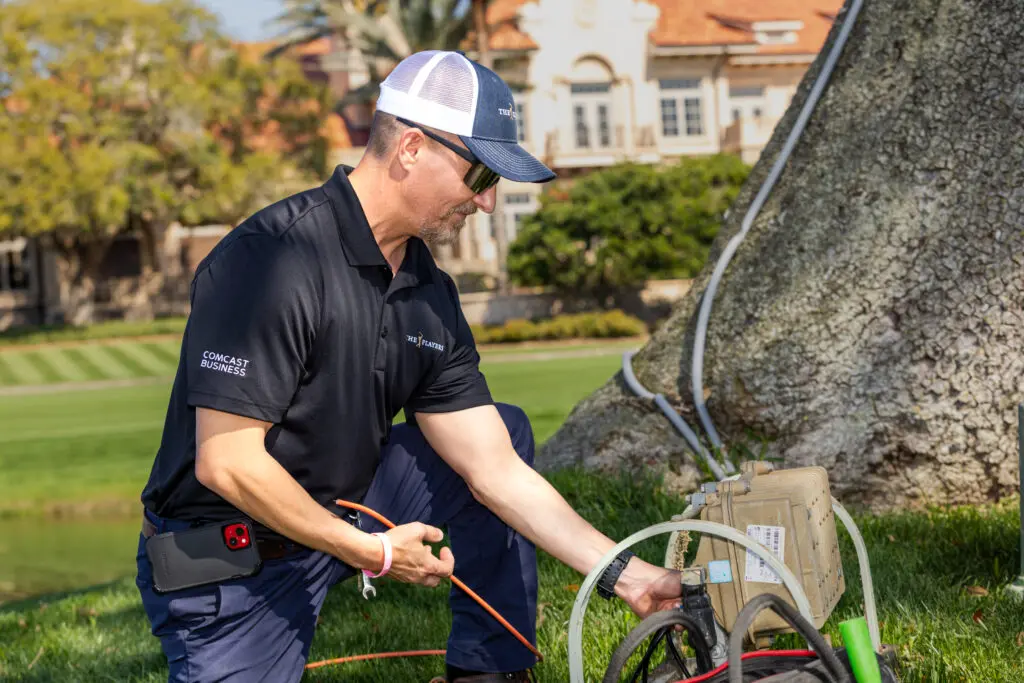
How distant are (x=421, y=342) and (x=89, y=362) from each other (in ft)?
87.2

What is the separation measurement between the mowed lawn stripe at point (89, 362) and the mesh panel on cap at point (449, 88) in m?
23.5

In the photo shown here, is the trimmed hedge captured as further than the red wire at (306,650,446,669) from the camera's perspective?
Yes

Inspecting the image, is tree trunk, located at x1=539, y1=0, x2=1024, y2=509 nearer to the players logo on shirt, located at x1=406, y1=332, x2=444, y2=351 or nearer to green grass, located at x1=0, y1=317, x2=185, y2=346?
the players logo on shirt, located at x1=406, y1=332, x2=444, y2=351

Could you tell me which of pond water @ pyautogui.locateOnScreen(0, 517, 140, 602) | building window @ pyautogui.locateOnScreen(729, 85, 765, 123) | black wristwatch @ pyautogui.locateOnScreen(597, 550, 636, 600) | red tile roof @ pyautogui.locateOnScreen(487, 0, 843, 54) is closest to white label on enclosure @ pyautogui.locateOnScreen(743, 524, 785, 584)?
black wristwatch @ pyautogui.locateOnScreen(597, 550, 636, 600)

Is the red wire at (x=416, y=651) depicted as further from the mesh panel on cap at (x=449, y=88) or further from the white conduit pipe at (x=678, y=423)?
the white conduit pipe at (x=678, y=423)

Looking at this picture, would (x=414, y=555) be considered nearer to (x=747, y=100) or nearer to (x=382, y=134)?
(x=382, y=134)

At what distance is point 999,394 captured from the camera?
4.59 meters

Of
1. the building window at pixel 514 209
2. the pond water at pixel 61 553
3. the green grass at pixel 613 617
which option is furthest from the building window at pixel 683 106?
the green grass at pixel 613 617

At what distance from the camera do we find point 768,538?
8.18 ft

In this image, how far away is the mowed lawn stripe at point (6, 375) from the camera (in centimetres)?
2492

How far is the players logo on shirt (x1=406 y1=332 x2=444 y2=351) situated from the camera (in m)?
3.06

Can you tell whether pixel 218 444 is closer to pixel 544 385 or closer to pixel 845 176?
pixel 845 176

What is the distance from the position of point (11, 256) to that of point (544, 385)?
31.8m

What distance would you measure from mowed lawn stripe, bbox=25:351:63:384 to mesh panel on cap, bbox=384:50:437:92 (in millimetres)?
23958
